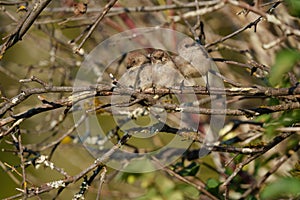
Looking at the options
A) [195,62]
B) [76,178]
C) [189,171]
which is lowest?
[76,178]

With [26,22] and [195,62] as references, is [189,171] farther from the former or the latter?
[26,22]

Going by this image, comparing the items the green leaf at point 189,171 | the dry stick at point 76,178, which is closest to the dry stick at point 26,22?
the dry stick at point 76,178

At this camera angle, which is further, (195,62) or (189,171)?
(189,171)

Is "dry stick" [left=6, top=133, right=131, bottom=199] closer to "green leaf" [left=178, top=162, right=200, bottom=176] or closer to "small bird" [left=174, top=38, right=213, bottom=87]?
"small bird" [left=174, top=38, right=213, bottom=87]

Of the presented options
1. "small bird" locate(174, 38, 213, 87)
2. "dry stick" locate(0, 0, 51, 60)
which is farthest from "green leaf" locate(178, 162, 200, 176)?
"dry stick" locate(0, 0, 51, 60)

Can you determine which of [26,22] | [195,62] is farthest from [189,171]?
[26,22]

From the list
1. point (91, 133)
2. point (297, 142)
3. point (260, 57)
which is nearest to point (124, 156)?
point (91, 133)

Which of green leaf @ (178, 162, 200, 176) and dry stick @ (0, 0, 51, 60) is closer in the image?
dry stick @ (0, 0, 51, 60)

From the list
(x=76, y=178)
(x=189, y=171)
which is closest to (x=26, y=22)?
(x=76, y=178)

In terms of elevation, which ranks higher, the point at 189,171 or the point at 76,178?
the point at 189,171

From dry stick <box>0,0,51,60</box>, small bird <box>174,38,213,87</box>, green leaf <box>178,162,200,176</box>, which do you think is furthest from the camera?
green leaf <box>178,162,200,176</box>

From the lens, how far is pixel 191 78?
1.57 m

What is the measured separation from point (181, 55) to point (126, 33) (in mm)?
950

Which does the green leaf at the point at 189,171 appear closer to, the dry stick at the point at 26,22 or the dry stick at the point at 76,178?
the dry stick at the point at 76,178
